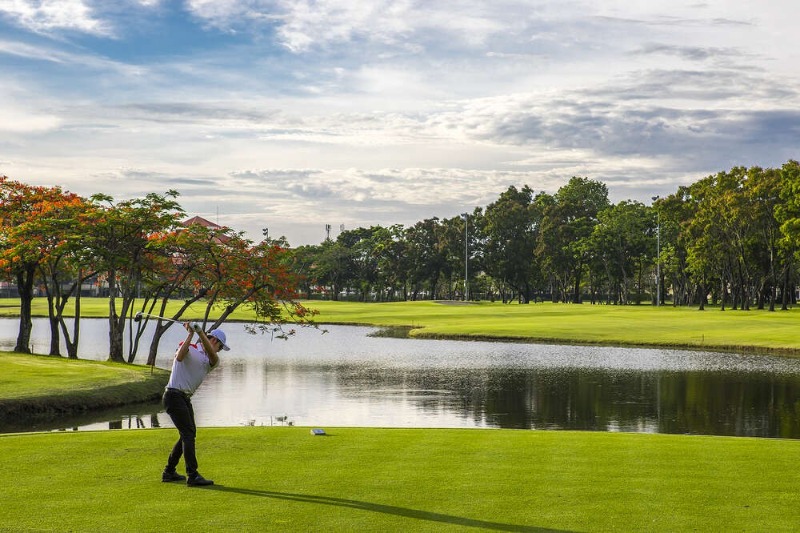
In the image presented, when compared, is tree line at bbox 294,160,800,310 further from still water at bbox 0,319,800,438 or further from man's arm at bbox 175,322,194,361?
man's arm at bbox 175,322,194,361

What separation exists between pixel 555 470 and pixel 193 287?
30704 mm

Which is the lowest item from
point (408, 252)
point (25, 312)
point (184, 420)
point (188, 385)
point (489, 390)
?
point (489, 390)

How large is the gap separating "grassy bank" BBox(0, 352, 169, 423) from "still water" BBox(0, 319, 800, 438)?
1.13m

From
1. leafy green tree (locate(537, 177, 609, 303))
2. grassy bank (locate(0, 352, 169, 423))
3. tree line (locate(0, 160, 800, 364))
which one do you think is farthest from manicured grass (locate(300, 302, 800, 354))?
grassy bank (locate(0, 352, 169, 423))

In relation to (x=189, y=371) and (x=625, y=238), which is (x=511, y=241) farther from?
(x=189, y=371)

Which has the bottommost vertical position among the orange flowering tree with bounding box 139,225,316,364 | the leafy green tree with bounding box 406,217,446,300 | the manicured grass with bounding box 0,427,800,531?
the manicured grass with bounding box 0,427,800,531

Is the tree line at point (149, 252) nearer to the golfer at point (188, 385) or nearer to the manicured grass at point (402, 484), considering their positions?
the manicured grass at point (402, 484)

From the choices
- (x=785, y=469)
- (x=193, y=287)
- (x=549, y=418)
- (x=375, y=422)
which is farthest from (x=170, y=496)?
(x=193, y=287)

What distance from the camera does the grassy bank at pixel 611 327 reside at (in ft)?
208

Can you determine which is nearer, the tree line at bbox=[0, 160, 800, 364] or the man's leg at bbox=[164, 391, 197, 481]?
the man's leg at bbox=[164, 391, 197, 481]

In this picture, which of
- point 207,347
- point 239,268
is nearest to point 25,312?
point 239,268

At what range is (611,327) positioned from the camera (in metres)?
75.4

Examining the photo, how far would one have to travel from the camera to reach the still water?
2817 centimetres

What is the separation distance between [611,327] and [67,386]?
176 feet
